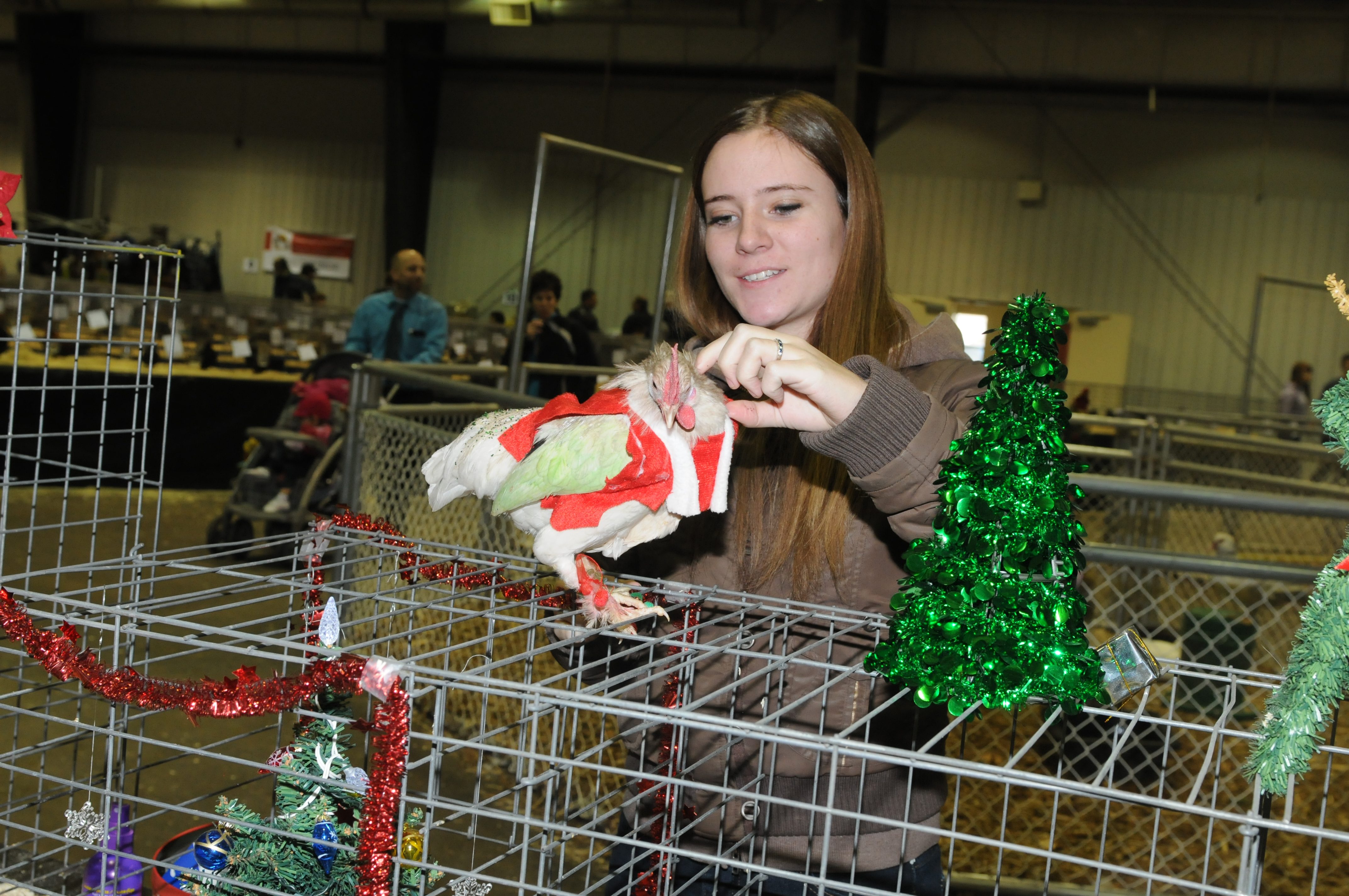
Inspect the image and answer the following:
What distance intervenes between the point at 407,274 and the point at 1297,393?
9.38m

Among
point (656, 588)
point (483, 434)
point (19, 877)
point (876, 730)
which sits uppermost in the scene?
point (483, 434)

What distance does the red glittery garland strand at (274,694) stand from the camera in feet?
3.27

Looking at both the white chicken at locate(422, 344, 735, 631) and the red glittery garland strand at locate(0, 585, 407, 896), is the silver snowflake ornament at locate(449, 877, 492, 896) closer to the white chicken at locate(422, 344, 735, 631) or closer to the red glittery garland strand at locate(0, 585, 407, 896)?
the red glittery garland strand at locate(0, 585, 407, 896)

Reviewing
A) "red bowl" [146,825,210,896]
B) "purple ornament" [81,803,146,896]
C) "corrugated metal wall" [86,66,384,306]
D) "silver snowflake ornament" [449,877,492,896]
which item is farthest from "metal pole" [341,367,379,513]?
"corrugated metal wall" [86,66,384,306]

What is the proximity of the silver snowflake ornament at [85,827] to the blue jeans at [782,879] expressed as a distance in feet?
2.13

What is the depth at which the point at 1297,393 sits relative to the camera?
11.3 meters

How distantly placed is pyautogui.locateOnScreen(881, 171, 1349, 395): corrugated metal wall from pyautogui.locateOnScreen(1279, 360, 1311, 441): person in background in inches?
32.8

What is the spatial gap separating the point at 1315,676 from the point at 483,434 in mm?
966

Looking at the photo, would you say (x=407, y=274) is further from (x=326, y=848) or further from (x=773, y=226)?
(x=326, y=848)

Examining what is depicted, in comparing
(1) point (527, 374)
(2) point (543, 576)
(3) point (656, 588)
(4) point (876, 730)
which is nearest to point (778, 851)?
(4) point (876, 730)

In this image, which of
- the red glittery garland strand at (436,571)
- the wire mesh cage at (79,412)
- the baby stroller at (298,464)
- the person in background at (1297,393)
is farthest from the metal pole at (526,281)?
the person in background at (1297,393)

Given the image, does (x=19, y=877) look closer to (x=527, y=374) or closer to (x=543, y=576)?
(x=543, y=576)

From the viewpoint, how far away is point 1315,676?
96cm

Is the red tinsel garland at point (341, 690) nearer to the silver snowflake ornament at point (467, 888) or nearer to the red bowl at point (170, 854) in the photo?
the silver snowflake ornament at point (467, 888)
